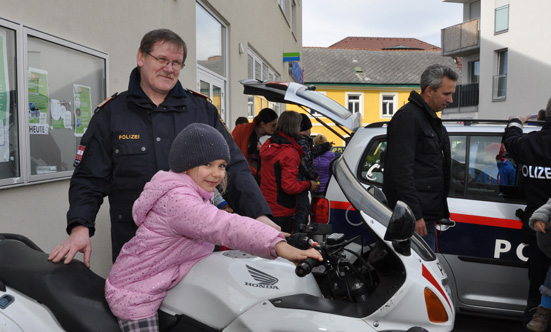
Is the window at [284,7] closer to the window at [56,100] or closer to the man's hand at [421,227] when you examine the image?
the window at [56,100]

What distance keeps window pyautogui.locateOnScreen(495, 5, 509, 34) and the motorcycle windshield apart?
84.3 feet

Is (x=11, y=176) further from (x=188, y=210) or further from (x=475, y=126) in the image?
(x=475, y=126)

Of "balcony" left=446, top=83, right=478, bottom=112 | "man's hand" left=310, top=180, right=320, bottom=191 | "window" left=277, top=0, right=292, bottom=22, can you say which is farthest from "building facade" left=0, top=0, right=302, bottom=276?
"balcony" left=446, top=83, right=478, bottom=112

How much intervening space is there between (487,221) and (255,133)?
325 centimetres

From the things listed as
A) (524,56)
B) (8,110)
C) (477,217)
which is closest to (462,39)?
(524,56)

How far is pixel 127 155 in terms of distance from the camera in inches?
98.2

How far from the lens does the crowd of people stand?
6.24ft

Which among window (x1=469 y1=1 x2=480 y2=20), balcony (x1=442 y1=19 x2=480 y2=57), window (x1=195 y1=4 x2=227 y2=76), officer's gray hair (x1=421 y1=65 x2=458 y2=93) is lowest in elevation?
officer's gray hair (x1=421 y1=65 x2=458 y2=93)

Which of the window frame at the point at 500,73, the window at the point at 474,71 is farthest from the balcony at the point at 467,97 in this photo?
the window at the point at 474,71

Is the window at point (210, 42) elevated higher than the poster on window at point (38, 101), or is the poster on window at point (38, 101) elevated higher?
the window at point (210, 42)

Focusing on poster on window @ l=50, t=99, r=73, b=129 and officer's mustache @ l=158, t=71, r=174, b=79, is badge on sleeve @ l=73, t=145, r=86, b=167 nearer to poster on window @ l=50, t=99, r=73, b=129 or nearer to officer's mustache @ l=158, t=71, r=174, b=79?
officer's mustache @ l=158, t=71, r=174, b=79

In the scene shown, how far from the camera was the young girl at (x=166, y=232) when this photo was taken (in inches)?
74.4

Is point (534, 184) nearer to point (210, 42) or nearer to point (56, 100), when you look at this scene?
point (56, 100)

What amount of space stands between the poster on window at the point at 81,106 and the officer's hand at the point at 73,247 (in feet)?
6.57
